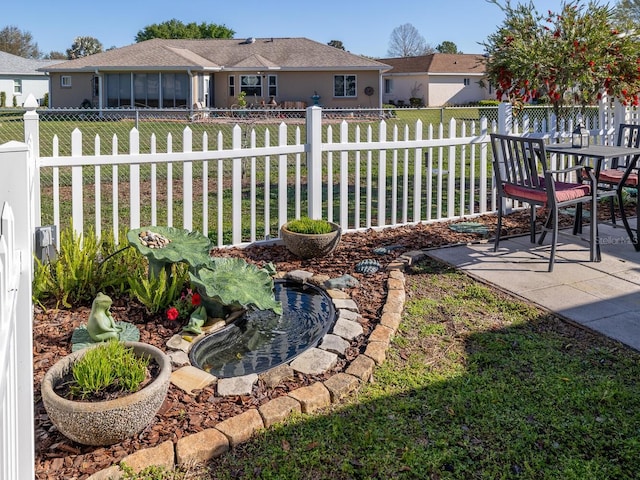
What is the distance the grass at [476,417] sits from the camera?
2.31 meters

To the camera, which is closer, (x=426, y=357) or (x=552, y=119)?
(x=426, y=357)

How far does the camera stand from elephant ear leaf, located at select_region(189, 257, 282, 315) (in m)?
3.46

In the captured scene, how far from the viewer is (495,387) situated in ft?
9.53

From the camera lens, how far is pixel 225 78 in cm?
2672

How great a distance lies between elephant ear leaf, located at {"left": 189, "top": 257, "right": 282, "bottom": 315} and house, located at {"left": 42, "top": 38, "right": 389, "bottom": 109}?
22.1 meters

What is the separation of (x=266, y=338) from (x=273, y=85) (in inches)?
976

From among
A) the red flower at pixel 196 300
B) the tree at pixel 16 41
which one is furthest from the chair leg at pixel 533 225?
the tree at pixel 16 41

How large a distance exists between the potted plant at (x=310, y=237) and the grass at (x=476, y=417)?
1305 mm

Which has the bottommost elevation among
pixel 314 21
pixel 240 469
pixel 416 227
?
pixel 240 469

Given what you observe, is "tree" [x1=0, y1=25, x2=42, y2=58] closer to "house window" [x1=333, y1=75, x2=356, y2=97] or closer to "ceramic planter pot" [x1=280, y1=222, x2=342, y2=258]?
"house window" [x1=333, y1=75, x2=356, y2=97]

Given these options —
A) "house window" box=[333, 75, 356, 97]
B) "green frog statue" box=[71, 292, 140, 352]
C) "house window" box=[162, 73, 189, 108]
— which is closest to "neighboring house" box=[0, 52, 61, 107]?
"house window" box=[162, 73, 189, 108]

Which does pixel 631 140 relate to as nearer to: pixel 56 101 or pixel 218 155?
pixel 218 155

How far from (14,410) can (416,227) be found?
488 centimetres

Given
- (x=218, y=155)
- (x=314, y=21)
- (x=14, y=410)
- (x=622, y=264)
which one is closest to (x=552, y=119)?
(x=622, y=264)
